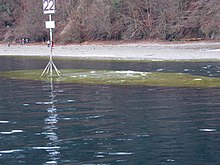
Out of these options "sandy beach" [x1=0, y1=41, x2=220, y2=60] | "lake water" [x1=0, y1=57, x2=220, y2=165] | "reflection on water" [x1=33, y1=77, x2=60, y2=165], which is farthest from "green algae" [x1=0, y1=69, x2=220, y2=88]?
"sandy beach" [x1=0, y1=41, x2=220, y2=60]

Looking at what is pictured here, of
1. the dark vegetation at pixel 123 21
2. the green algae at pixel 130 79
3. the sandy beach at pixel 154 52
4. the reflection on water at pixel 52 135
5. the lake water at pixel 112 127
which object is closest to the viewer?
the lake water at pixel 112 127

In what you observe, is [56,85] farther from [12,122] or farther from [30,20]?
[30,20]

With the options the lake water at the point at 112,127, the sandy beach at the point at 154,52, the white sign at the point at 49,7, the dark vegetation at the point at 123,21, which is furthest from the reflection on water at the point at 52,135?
the dark vegetation at the point at 123,21

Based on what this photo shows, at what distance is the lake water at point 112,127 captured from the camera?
38.2ft

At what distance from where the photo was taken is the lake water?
1166 cm

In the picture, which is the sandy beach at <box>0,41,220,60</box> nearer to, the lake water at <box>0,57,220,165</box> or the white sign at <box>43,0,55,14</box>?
the white sign at <box>43,0,55,14</box>

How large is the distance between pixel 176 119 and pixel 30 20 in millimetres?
79172

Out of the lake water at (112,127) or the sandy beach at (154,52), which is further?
the sandy beach at (154,52)

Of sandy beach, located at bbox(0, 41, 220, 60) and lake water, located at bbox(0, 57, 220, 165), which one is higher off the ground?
lake water, located at bbox(0, 57, 220, 165)

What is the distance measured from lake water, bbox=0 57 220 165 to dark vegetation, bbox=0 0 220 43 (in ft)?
148

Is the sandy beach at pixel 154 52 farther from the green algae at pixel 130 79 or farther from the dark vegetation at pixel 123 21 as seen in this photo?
the green algae at pixel 130 79

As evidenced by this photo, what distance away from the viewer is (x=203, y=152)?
1176 cm

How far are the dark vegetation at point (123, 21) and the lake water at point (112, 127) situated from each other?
45.1 meters

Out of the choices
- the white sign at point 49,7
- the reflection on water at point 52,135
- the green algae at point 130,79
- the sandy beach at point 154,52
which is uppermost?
the white sign at point 49,7
